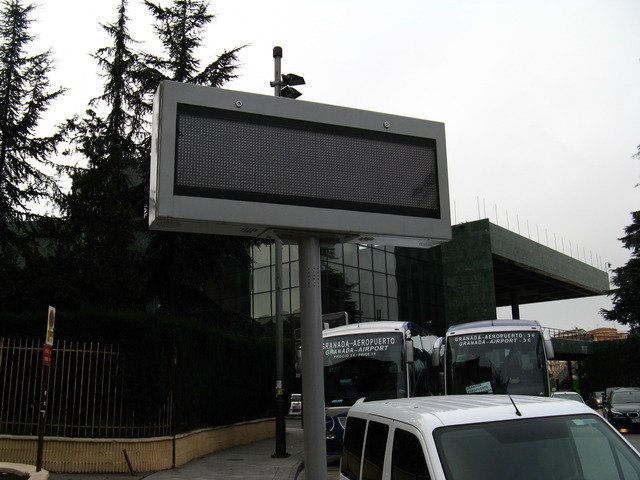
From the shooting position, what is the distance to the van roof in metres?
3.91

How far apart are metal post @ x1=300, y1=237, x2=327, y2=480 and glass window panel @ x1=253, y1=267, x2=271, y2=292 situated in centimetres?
3201

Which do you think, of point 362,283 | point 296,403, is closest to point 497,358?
point 296,403

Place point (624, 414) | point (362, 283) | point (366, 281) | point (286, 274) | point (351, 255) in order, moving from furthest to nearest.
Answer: point (366, 281)
point (362, 283)
point (351, 255)
point (286, 274)
point (624, 414)

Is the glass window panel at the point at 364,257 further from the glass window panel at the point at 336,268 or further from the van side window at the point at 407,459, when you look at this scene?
the van side window at the point at 407,459

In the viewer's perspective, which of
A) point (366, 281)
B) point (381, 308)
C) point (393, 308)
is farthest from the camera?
point (393, 308)

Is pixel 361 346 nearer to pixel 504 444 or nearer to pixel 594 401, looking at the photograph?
pixel 594 401

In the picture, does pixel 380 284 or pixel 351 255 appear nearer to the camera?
pixel 351 255

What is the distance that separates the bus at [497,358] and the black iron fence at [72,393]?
7.48m

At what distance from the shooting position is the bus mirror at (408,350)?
15.1 metres

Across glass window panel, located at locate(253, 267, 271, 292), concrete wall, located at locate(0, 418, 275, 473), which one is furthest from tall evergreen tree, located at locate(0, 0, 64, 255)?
glass window panel, located at locate(253, 267, 271, 292)

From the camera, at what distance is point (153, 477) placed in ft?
40.3

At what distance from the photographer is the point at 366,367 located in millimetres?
16047

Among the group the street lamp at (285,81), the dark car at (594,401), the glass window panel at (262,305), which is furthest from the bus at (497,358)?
the glass window panel at (262,305)

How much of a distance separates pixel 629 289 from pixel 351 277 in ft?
61.8
